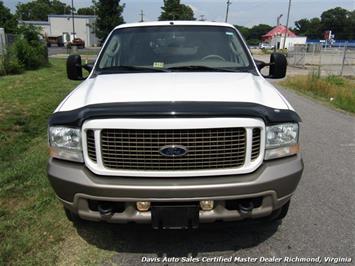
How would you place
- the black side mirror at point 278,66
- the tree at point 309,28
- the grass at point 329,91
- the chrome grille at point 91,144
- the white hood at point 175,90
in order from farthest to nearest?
the tree at point 309,28 < the grass at point 329,91 < the black side mirror at point 278,66 < the white hood at point 175,90 < the chrome grille at point 91,144

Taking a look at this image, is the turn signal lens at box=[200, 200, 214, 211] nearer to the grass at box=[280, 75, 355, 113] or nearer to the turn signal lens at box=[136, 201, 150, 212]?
the turn signal lens at box=[136, 201, 150, 212]

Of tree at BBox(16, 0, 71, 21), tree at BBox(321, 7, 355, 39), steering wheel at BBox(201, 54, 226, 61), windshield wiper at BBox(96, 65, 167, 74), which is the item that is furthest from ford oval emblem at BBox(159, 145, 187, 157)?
tree at BBox(321, 7, 355, 39)

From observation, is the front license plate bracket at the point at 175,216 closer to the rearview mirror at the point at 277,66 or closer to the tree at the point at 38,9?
the rearview mirror at the point at 277,66

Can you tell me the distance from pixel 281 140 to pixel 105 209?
1.39 metres

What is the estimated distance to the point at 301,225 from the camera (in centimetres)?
369

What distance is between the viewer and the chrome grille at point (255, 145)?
110 inches

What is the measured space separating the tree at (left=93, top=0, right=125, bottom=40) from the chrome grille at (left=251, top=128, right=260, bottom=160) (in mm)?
43436

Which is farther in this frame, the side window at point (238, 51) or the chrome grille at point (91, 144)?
the side window at point (238, 51)

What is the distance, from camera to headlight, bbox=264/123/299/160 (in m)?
2.87

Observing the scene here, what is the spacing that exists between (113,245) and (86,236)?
29cm

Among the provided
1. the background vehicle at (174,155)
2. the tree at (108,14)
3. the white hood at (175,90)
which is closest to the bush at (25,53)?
the white hood at (175,90)

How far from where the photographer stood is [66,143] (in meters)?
2.89

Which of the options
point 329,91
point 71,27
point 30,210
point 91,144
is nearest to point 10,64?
point 329,91

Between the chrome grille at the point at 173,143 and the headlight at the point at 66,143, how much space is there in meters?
0.20
